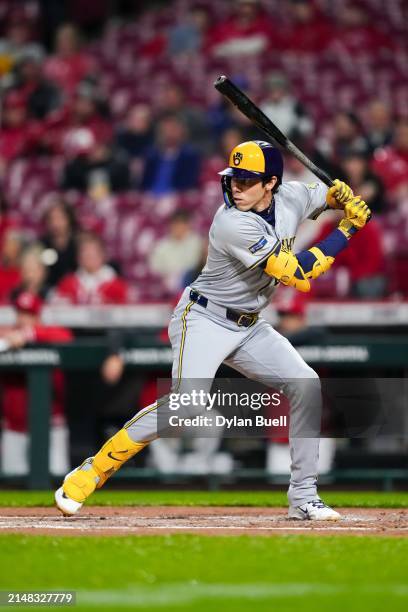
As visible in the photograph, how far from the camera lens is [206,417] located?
27.1 ft

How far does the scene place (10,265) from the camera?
33.5 ft

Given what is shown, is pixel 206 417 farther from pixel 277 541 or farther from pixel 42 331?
pixel 277 541

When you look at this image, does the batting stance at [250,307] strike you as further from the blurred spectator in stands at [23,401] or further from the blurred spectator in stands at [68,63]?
the blurred spectator in stands at [68,63]

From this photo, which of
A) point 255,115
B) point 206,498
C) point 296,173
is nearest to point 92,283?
point 296,173

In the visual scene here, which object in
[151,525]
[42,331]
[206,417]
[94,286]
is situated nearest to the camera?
[151,525]

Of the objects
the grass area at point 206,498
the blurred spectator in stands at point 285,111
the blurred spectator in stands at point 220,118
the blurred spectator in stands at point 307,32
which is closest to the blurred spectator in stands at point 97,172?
the blurred spectator in stands at point 220,118

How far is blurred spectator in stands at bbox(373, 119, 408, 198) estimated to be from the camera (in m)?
10.4

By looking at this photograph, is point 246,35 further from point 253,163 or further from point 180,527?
point 180,527

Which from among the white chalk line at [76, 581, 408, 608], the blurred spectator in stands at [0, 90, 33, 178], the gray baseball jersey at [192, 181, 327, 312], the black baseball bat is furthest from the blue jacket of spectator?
the white chalk line at [76, 581, 408, 608]

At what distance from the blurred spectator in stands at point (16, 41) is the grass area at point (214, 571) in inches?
398

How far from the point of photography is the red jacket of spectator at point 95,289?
9.41 metres

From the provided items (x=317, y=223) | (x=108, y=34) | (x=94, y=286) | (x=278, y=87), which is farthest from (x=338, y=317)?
(x=108, y=34)

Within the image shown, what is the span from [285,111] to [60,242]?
96.2 inches

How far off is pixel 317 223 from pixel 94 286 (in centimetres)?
179
